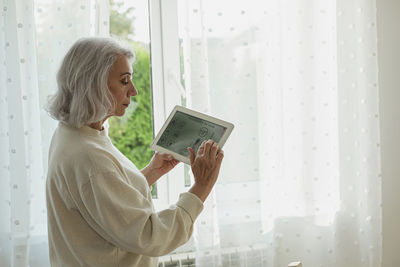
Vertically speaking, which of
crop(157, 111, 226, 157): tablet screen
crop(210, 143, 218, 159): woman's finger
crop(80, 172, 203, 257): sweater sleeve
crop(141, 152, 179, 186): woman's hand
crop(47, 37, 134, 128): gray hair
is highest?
crop(47, 37, 134, 128): gray hair

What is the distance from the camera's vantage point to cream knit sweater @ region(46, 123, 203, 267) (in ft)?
3.72

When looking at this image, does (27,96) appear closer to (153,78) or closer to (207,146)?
(153,78)

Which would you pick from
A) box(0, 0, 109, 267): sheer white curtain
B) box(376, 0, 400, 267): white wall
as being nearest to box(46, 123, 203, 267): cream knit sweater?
A: box(0, 0, 109, 267): sheer white curtain

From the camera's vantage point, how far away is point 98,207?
3.68 feet

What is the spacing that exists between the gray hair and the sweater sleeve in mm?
185

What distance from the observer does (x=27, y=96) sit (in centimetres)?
191

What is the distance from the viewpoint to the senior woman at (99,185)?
1137 millimetres

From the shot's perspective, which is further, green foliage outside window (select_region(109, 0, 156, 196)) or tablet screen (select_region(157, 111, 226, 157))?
green foliage outside window (select_region(109, 0, 156, 196))

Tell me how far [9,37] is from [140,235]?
115 centimetres

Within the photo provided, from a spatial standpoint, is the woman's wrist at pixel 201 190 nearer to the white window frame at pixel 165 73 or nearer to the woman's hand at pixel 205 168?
the woman's hand at pixel 205 168

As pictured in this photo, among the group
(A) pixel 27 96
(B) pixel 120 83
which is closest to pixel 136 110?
(A) pixel 27 96

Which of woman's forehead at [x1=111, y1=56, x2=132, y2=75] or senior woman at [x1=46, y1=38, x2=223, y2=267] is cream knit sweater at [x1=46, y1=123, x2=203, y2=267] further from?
woman's forehead at [x1=111, y1=56, x2=132, y2=75]

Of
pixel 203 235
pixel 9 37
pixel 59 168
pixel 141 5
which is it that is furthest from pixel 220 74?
pixel 59 168

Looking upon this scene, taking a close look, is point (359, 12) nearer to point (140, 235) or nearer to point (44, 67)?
point (44, 67)
